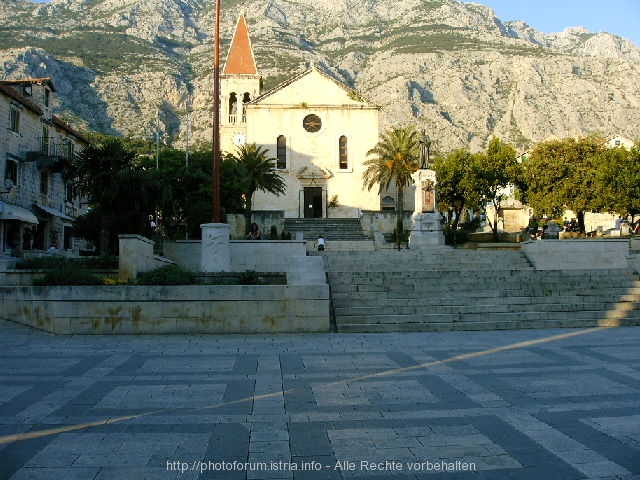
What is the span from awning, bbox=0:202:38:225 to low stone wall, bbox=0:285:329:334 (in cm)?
1841

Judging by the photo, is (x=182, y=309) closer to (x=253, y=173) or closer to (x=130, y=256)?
(x=130, y=256)

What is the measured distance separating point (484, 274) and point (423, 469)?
41.4 ft

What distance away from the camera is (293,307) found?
13250mm

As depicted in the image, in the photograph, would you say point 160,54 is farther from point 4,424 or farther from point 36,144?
point 4,424

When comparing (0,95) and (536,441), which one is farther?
(0,95)

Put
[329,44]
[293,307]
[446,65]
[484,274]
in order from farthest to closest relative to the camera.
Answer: [329,44] < [446,65] < [484,274] < [293,307]

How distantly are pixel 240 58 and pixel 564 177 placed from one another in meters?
34.6

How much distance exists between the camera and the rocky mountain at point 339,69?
361ft

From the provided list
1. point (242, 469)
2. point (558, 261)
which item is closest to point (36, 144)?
point (558, 261)

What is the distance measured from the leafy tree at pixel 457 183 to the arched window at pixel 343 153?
24.5ft

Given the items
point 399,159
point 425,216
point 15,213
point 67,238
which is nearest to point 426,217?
point 425,216

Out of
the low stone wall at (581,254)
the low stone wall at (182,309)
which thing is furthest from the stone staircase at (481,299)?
the low stone wall at (581,254)

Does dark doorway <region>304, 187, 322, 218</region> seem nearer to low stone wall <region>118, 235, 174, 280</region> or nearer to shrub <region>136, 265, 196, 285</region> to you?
low stone wall <region>118, 235, 174, 280</region>

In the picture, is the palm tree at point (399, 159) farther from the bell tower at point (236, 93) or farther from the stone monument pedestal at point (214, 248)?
the stone monument pedestal at point (214, 248)
